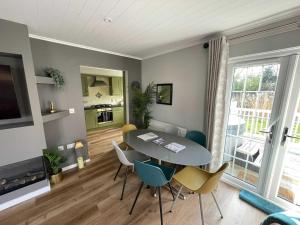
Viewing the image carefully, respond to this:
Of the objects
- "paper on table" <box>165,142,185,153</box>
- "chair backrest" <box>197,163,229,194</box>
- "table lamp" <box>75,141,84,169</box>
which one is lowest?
"table lamp" <box>75,141,84,169</box>

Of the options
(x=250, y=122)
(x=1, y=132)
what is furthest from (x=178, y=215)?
(x=1, y=132)

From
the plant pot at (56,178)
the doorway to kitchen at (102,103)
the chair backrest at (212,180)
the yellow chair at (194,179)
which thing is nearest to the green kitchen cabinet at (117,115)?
the doorway to kitchen at (102,103)

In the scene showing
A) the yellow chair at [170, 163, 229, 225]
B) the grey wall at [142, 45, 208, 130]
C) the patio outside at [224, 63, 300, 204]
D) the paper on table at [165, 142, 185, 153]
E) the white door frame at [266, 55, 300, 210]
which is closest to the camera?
the yellow chair at [170, 163, 229, 225]

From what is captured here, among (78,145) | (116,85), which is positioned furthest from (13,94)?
(116,85)

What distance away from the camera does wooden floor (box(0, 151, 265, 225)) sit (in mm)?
1604

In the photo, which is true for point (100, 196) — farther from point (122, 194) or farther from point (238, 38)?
point (238, 38)

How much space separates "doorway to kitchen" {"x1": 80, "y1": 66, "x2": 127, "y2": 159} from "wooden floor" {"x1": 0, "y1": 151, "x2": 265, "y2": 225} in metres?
2.02

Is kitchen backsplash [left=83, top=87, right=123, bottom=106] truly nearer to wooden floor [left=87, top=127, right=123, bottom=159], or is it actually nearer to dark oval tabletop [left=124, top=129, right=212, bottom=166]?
wooden floor [left=87, top=127, right=123, bottom=159]

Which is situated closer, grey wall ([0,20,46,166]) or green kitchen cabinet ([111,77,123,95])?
grey wall ([0,20,46,166])

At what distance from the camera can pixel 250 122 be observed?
1.98m

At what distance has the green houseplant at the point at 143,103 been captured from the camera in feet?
11.0

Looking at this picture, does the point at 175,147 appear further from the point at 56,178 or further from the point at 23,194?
the point at 23,194

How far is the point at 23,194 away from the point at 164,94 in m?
2.93

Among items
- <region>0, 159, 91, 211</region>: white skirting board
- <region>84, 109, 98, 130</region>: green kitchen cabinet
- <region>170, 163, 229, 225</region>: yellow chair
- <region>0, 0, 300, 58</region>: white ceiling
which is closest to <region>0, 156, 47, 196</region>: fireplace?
<region>0, 159, 91, 211</region>: white skirting board
